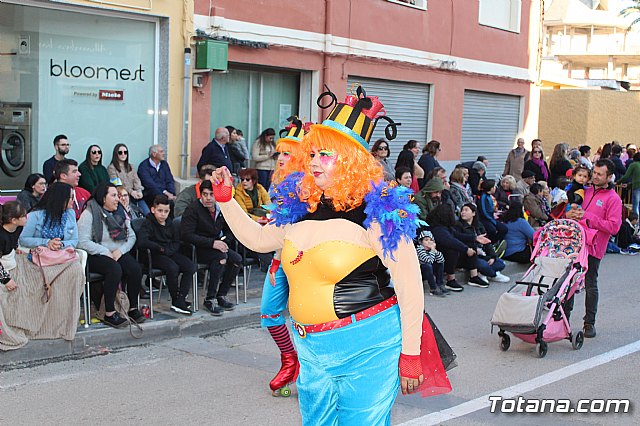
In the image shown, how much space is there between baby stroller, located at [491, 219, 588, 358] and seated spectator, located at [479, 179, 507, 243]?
3984mm

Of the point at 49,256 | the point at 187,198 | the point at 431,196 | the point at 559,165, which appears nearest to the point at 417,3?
the point at 559,165

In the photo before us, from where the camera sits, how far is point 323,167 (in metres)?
4.16

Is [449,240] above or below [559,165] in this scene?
below

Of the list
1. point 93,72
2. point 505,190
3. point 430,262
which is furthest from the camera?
point 505,190

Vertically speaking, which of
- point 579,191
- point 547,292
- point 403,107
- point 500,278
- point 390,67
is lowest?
point 500,278

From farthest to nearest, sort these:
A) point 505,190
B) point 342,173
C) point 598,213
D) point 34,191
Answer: point 505,190, point 34,191, point 598,213, point 342,173

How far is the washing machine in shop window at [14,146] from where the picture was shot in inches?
458

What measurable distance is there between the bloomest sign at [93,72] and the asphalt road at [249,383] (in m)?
5.20

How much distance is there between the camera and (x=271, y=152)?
14.2 metres

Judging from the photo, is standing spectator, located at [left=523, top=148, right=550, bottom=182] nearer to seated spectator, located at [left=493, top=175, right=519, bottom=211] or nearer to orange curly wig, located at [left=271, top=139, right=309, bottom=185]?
seated spectator, located at [left=493, top=175, right=519, bottom=211]

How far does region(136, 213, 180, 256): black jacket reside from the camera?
30.2 feet

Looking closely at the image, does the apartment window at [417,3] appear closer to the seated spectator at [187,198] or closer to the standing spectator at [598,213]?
the seated spectator at [187,198]

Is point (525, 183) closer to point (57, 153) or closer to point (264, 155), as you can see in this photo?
point (264, 155)

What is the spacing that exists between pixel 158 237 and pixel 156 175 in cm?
319
